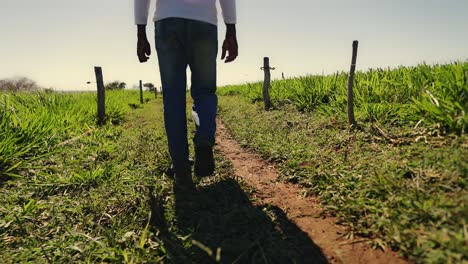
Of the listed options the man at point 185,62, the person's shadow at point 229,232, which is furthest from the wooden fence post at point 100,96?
the person's shadow at point 229,232

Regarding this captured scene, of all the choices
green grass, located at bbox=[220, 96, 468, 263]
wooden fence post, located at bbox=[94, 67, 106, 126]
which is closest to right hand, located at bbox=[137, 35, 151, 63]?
green grass, located at bbox=[220, 96, 468, 263]

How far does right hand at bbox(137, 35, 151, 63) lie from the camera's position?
A: 121 inches

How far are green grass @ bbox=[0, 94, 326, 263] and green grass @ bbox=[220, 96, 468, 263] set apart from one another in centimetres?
45

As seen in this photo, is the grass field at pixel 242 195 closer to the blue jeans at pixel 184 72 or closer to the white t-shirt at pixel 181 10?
the blue jeans at pixel 184 72

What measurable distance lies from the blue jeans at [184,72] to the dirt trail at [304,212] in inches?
28.2

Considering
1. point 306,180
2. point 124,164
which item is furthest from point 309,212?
point 124,164

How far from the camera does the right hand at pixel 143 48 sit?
3.06 meters

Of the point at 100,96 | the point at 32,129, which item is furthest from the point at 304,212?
the point at 100,96

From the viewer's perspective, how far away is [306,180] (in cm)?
308

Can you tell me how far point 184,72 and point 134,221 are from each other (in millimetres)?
1260

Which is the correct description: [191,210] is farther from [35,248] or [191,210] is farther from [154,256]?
[35,248]

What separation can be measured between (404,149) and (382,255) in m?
1.54

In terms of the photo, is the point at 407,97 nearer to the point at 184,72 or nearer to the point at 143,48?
the point at 184,72

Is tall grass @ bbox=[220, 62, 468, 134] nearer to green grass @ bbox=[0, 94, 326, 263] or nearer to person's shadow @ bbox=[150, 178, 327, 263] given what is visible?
person's shadow @ bbox=[150, 178, 327, 263]
